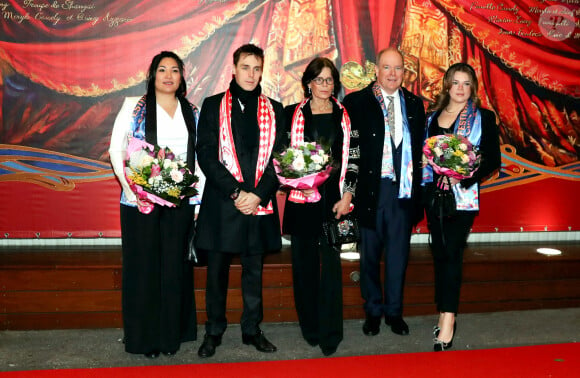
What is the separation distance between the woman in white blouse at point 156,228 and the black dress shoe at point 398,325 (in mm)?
1313

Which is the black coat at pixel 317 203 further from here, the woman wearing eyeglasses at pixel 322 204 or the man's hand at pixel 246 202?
the man's hand at pixel 246 202

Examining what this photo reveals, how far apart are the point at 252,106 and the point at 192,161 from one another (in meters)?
0.43

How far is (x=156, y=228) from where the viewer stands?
317cm

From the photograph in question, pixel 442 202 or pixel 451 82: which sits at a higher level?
pixel 451 82

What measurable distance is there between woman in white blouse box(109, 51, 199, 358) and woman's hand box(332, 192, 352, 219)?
777mm

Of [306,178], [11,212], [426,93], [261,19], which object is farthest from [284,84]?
[11,212]

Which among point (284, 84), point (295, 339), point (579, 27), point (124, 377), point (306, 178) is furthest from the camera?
point (579, 27)

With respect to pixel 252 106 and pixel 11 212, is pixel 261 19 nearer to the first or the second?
pixel 252 106

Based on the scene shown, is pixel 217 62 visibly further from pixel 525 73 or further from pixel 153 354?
pixel 525 73

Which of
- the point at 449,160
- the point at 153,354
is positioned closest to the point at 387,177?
the point at 449,160

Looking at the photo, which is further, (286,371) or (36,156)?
(36,156)

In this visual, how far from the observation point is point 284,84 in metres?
4.64

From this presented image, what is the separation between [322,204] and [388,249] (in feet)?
2.02

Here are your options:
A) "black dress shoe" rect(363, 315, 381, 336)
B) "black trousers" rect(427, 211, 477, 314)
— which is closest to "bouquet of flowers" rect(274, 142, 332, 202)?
"black trousers" rect(427, 211, 477, 314)
